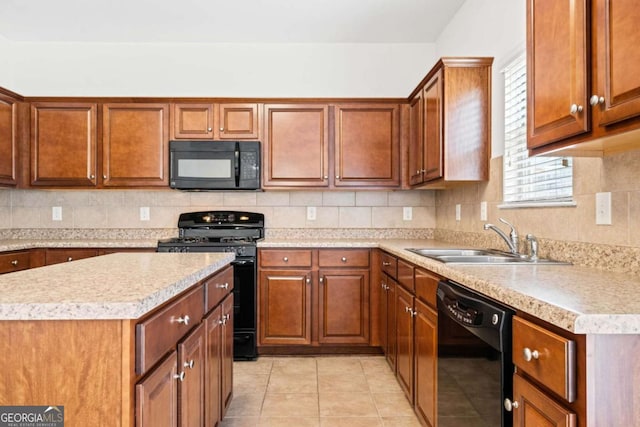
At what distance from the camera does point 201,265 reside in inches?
63.1

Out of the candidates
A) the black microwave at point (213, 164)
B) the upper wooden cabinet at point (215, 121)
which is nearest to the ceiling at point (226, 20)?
the upper wooden cabinet at point (215, 121)

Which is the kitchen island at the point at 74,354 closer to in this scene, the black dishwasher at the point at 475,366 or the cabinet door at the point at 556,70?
the black dishwasher at the point at 475,366

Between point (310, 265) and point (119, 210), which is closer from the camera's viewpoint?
point (310, 265)

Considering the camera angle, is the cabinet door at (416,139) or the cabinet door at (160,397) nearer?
the cabinet door at (160,397)

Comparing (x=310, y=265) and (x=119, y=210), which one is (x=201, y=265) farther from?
(x=119, y=210)

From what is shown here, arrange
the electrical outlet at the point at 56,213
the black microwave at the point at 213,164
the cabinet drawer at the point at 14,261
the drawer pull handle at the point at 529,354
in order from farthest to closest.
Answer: the electrical outlet at the point at 56,213 < the black microwave at the point at 213,164 < the cabinet drawer at the point at 14,261 < the drawer pull handle at the point at 529,354

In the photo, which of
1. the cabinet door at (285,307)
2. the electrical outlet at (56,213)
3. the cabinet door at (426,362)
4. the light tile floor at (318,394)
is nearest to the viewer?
the cabinet door at (426,362)

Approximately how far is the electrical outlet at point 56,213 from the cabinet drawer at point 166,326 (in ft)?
9.40

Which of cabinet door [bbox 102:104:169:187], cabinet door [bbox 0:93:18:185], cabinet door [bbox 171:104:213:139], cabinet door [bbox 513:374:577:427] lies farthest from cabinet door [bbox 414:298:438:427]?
cabinet door [bbox 0:93:18:185]

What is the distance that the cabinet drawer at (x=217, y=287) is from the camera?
1.64 metres

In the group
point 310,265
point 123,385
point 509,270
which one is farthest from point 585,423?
point 310,265

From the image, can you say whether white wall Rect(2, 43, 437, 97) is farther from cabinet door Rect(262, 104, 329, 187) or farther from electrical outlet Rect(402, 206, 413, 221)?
electrical outlet Rect(402, 206, 413, 221)

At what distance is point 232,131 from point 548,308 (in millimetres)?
2868

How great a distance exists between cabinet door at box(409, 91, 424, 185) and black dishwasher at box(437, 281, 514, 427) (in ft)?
5.17
